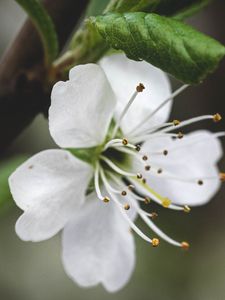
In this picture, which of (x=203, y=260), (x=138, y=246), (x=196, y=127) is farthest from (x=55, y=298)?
(x=196, y=127)

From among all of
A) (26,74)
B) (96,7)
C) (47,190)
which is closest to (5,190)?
(47,190)

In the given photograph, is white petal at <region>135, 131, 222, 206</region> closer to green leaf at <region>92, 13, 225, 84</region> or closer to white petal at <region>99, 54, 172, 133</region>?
white petal at <region>99, 54, 172, 133</region>

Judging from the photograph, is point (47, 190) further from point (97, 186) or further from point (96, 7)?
point (96, 7)

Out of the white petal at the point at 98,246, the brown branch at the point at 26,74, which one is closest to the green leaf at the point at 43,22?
the brown branch at the point at 26,74

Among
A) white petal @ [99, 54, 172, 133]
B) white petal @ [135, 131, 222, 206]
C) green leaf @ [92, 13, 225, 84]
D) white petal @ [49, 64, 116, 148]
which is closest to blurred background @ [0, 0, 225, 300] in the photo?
white petal @ [135, 131, 222, 206]

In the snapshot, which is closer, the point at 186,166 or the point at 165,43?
the point at 165,43

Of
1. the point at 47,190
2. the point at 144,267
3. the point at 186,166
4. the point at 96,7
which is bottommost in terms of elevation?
the point at 144,267

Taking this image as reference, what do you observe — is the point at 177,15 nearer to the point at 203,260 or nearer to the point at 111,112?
the point at 111,112
